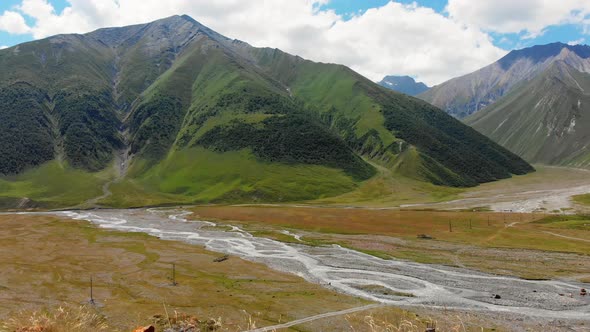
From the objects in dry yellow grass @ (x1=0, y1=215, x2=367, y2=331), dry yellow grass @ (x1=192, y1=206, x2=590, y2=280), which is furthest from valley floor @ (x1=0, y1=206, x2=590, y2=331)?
dry yellow grass @ (x1=192, y1=206, x2=590, y2=280)

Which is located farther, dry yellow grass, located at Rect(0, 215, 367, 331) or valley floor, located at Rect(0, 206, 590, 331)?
valley floor, located at Rect(0, 206, 590, 331)

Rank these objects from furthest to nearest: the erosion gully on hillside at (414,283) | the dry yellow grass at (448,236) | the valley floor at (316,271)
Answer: the dry yellow grass at (448,236) < the erosion gully on hillside at (414,283) < the valley floor at (316,271)

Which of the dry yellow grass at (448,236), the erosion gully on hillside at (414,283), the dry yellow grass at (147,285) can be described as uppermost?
the dry yellow grass at (147,285)

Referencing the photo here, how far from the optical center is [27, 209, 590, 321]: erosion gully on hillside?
5175cm

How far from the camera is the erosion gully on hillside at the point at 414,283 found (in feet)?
170

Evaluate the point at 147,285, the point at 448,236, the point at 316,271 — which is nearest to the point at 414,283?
the point at 316,271

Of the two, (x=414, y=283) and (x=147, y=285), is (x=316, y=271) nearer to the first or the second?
(x=414, y=283)

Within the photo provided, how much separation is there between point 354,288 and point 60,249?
6696cm

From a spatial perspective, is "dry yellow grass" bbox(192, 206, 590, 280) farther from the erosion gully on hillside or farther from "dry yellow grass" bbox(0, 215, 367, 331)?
"dry yellow grass" bbox(0, 215, 367, 331)

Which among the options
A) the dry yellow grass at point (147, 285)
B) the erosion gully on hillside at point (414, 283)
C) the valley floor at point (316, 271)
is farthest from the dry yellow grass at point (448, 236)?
the dry yellow grass at point (147, 285)

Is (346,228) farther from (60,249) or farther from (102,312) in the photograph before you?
(102,312)

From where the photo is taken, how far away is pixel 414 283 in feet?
208

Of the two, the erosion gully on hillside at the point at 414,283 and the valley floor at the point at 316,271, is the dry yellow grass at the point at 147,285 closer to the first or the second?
the valley floor at the point at 316,271

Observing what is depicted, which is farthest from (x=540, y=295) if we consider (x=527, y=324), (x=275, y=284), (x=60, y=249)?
(x=60, y=249)
